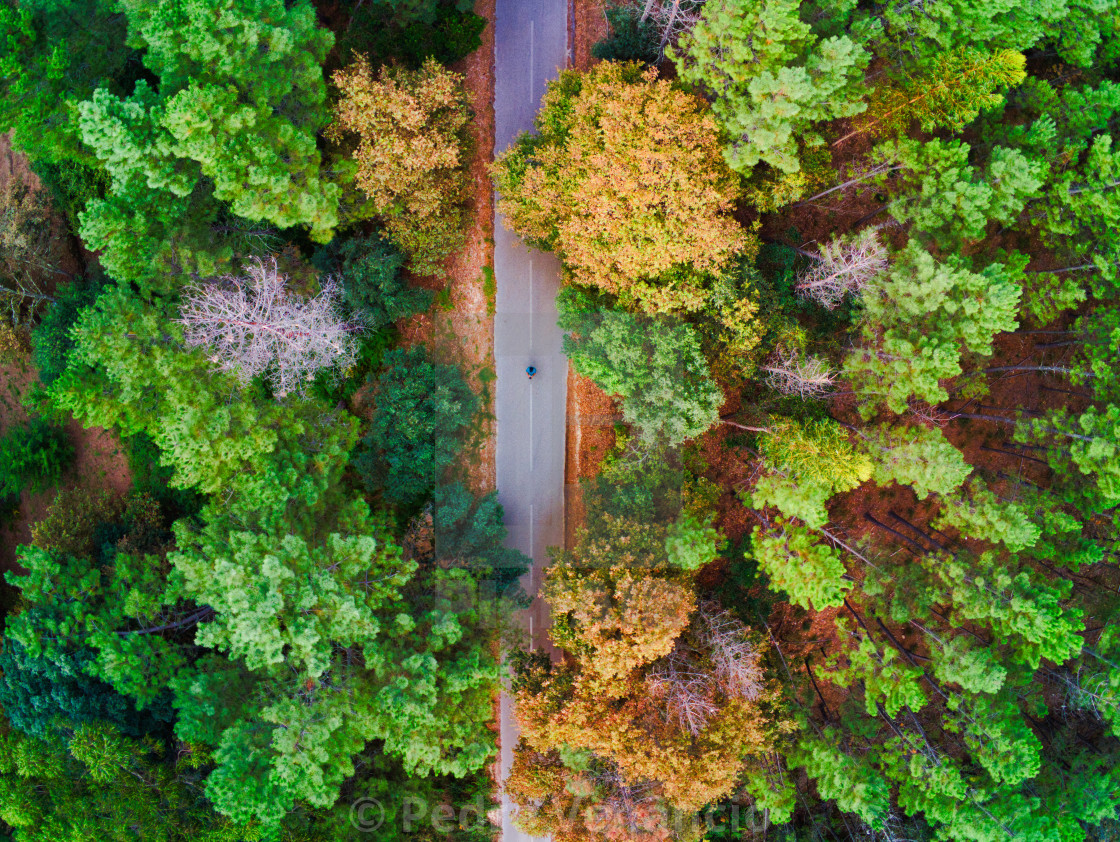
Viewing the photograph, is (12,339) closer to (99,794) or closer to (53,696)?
(53,696)

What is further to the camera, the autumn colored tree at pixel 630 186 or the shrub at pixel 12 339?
the shrub at pixel 12 339

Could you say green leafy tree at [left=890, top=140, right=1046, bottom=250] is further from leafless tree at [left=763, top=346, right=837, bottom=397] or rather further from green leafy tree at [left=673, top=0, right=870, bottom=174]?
leafless tree at [left=763, top=346, right=837, bottom=397]

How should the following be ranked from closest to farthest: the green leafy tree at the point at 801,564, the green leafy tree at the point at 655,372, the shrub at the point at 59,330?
the green leafy tree at the point at 801,564 < the green leafy tree at the point at 655,372 < the shrub at the point at 59,330

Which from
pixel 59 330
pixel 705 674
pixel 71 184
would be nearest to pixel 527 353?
pixel 705 674

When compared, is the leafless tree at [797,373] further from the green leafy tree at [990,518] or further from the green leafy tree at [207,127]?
the green leafy tree at [207,127]

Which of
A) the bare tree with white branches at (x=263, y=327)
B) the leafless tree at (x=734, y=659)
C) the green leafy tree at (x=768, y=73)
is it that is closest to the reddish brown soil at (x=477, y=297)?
the bare tree with white branches at (x=263, y=327)

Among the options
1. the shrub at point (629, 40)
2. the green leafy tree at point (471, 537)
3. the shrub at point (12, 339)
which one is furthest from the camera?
the shrub at point (12, 339)
